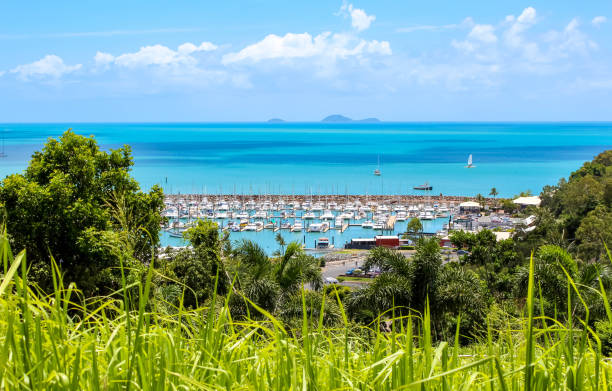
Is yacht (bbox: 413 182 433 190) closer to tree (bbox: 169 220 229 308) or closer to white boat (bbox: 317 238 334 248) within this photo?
white boat (bbox: 317 238 334 248)

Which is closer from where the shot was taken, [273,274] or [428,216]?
[273,274]

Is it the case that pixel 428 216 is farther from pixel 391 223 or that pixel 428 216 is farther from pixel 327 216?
pixel 327 216

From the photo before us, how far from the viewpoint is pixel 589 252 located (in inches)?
853

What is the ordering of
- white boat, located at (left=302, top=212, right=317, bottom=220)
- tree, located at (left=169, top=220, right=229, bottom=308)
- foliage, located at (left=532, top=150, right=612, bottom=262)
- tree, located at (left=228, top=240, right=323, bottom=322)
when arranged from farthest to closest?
white boat, located at (left=302, top=212, right=317, bottom=220) → foliage, located at (left=532, top=150, right=612, bottom=262) → tree, located at (left=169, top=220, right=229, bottom=308) → tree, located at (left=228, top=240, right=323, bottom=322)

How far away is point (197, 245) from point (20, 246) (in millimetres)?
4638

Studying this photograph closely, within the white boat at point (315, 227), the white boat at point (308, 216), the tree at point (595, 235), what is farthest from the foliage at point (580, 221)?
the white boat at point (308, 216)

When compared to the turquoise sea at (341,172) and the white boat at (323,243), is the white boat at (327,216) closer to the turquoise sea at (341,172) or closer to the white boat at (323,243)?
the turquoise sea at (341,172)

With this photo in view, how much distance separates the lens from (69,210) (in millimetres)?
10086

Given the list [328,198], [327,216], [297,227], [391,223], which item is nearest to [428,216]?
[391,223]

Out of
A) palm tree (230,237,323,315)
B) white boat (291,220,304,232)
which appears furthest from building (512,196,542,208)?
palm tree (230,237,323,315)

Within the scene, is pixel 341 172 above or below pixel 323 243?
above

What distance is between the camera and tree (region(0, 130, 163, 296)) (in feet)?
32.7

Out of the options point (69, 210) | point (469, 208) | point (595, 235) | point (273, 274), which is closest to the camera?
point (69, 210)

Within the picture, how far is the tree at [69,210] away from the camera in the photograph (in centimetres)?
997
